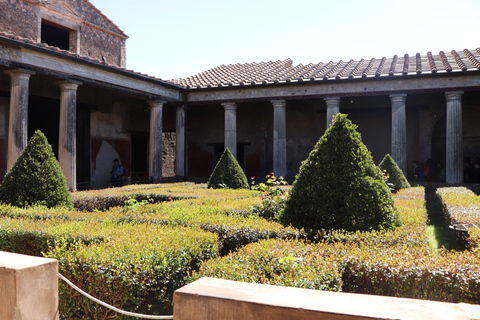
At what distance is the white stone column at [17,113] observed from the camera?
31.4 ft

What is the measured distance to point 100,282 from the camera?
2764 millimetres

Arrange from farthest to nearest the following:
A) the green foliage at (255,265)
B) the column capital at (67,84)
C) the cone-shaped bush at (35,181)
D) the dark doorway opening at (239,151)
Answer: the dark doorway opening at (239,151) → the column capital at (67,84) → the cone-shaped bush at (35,181) → the green foliage at (255,265)

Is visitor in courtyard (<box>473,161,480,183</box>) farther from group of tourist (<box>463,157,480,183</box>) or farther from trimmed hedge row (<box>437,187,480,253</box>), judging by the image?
trimmed hedge row (<box>437,187,480,253</box>)

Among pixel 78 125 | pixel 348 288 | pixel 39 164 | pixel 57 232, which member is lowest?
pixel 348 288

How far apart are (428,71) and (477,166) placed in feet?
13.6

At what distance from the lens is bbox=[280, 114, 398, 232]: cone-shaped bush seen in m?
4.21

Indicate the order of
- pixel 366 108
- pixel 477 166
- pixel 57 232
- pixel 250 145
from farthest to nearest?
pixel 250 145 → pixel 366 108 → pixel 477 166 → pixel 57 232

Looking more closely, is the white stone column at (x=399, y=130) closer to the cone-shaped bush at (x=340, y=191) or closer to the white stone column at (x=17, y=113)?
the cone-shaped bush at (x=340, y=191)

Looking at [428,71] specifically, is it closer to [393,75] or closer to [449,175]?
[393,75]

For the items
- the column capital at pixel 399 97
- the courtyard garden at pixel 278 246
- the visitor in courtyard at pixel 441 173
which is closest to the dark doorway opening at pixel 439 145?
the visitor in courtyard at pixel 441 173

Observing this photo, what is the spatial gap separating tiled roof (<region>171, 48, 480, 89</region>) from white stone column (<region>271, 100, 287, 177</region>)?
3.02ft

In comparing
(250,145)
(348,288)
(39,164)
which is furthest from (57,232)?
(250,145)

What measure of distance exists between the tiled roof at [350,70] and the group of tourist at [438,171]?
3.56 meters

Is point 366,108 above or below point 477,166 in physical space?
above
